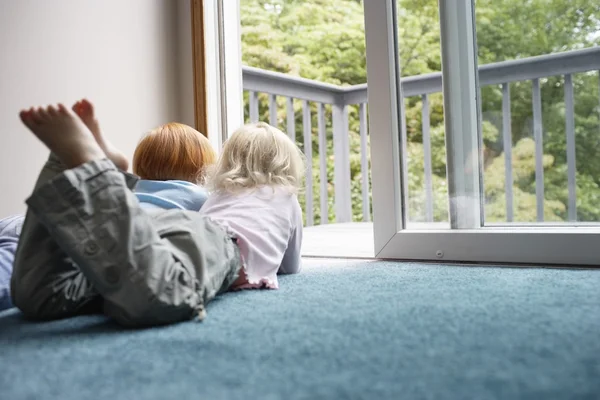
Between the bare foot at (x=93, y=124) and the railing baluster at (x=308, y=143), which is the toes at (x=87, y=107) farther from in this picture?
the railing baluster at (x=308, y=143)

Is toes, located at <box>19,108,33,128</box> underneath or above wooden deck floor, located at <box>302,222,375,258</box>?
above

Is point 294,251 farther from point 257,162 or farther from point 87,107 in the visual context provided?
point 87,107

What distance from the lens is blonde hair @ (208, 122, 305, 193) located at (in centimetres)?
151

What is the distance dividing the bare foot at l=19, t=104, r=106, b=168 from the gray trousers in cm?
3

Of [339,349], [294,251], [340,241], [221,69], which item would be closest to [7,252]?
[294,251]

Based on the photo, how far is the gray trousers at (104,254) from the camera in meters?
0.96

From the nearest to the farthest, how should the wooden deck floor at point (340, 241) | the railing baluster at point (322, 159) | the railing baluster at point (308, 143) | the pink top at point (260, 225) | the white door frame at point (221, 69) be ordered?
the pink top at point (260, 225) → the wooden deck floor at point (340, 241) → the white door frame at point (221, 69) → the railing baluster at point (308, 143) → the railing baluster at point (322, 159)

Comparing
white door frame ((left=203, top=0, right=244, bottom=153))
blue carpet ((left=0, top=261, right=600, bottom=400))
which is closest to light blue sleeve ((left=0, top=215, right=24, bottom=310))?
blue carpet ((left=0, top=261, right=600, bottom=400))

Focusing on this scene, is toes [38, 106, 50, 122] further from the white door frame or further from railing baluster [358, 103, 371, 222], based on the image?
railing baluster [358, 103, 371, 222]

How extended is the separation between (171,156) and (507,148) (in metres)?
0.92

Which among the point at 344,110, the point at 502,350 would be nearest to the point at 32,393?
the point at 502,350

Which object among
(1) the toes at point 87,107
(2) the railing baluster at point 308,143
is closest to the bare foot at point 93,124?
(1) the toes at point 87,107

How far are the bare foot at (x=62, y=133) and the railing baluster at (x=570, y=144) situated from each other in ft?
3.96

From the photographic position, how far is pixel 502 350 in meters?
0.79
